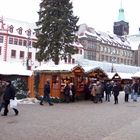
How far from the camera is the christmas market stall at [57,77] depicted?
1090 inches

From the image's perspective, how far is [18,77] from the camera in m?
30.1

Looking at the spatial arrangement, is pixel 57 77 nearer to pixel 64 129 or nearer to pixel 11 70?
pixel 11 70

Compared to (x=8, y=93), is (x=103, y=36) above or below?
above

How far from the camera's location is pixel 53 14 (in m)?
45.3

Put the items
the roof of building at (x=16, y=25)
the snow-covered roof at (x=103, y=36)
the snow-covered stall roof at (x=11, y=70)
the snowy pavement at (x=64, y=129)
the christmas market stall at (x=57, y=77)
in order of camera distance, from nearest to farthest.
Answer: the snowy pavement at (x=64, y=129), the christmas market stall at (x=57, y=77), the snow-covered stall roof at (x=11, y=70), the roof of building at (x=16, y=25), the snow-covered roof at (x=103, y=36)

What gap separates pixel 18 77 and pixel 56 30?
15600 mm

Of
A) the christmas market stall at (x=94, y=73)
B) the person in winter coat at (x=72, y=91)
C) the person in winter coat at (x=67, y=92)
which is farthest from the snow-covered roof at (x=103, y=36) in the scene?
the person in winter coat at (x=67, y=92)


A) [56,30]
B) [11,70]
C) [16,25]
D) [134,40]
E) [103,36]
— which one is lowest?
[11,70]

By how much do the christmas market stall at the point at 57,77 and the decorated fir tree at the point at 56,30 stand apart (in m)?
14.2

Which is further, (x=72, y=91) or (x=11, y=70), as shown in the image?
(x=11, y=70)

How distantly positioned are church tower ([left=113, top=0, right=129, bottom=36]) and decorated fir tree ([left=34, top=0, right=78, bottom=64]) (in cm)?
9037

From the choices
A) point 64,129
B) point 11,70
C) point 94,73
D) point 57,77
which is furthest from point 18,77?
point 64,129

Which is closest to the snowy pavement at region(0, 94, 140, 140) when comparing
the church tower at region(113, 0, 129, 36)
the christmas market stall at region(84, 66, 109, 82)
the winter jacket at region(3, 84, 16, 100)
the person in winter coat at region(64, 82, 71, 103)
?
the winter jacket at region(3, 84, 16, 100)

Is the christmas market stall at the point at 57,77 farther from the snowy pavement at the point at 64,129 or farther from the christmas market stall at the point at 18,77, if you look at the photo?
the snowy pavement at the point at 64,129
